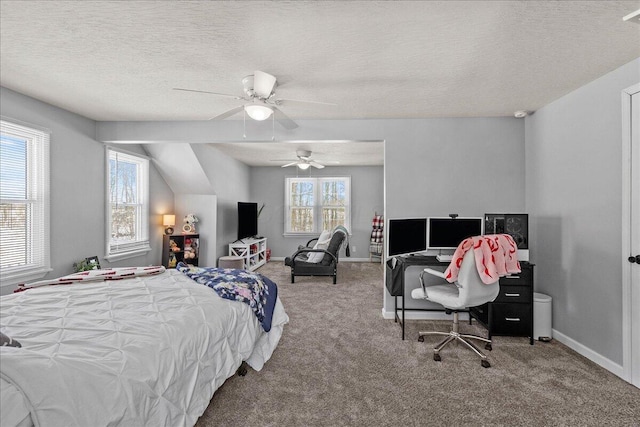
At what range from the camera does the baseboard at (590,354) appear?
2.45 meters

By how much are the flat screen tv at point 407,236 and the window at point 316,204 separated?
4.17 meters

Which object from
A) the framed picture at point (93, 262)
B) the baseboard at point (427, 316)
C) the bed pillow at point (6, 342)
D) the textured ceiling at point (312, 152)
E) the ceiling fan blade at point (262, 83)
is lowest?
the baseboard at point (427, 316)

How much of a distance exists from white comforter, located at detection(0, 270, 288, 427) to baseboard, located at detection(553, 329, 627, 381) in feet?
8.98

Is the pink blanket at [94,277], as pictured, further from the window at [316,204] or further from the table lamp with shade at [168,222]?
the window at [316,204]

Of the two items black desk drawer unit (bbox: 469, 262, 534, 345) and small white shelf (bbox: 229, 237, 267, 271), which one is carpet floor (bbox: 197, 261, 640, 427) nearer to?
black desk drawer unit (bbox: 469, 262, 534, 345)

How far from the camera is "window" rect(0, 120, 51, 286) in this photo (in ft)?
9.96

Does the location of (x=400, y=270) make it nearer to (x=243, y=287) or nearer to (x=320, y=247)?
(x=243, y=287)

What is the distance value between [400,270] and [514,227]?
1.19 meters

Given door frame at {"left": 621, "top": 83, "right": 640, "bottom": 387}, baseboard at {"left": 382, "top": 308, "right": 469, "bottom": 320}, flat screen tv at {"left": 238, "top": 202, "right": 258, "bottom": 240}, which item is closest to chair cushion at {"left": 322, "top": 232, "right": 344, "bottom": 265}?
baseboard at {"left": 382, "top": 308, "right": 469, "bottom": 320}

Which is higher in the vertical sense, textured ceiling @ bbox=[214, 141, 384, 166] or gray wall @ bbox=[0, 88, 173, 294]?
textured ceiling @ bbox=[214, 141, 384, 166]

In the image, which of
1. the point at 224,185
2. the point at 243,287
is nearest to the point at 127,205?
the point at 224,185

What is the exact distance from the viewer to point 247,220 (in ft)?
22.6

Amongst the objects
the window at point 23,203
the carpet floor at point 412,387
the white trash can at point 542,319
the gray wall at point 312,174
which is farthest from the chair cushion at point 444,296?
the gray wall at point 312,174

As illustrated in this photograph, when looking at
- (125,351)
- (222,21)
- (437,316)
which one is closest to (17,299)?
(125,351)
